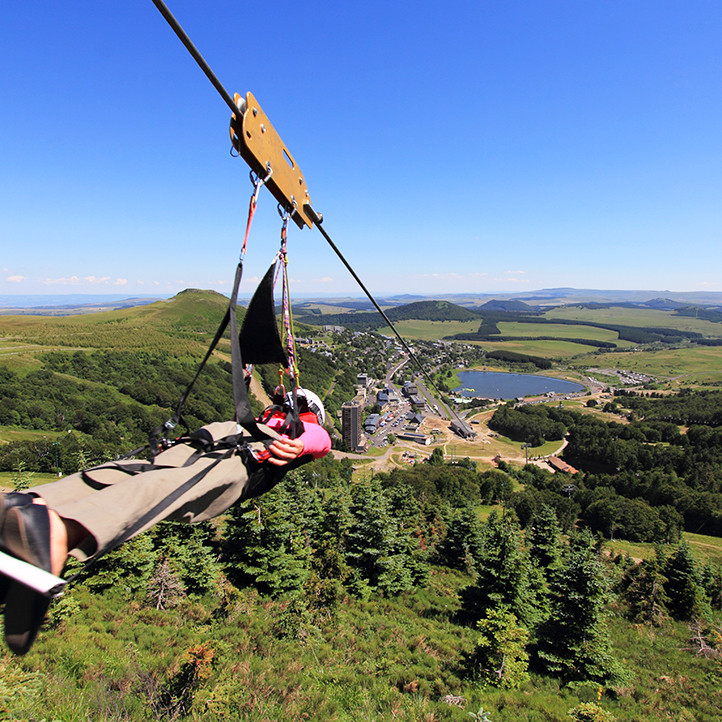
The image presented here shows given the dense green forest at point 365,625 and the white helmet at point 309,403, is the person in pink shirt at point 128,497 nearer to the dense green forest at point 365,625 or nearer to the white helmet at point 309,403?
the white helmet at point 309,403

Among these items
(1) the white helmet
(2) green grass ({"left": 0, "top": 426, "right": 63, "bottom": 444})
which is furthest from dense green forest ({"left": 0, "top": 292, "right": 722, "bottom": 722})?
(2) green grass ({"left": 0, "top": 426, "right": 63, "bottom": 444})

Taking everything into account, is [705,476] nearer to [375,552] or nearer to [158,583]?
[375,552]

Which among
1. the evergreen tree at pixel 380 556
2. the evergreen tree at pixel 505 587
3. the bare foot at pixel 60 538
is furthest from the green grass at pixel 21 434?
the bare foot at pixel 60 538

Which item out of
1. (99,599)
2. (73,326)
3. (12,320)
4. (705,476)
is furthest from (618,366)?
(12,320)

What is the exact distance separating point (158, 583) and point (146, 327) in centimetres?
12452

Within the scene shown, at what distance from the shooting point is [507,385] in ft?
439

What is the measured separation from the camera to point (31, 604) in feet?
5.71

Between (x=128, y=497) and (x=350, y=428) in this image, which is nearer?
(x=128, y=497)

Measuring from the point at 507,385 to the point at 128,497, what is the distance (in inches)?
5590

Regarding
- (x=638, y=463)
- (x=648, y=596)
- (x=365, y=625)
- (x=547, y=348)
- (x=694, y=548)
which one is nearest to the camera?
(x=365, y=625)

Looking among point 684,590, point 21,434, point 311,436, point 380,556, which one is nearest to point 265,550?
point 380,556

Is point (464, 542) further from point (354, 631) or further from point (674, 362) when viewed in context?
point (674, 362)

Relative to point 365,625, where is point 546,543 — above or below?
below

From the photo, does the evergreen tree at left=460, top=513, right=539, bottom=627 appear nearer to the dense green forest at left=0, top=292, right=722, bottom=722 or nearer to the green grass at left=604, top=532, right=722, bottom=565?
the dense green forest at left=0, top=292, right=722, bottom=722
